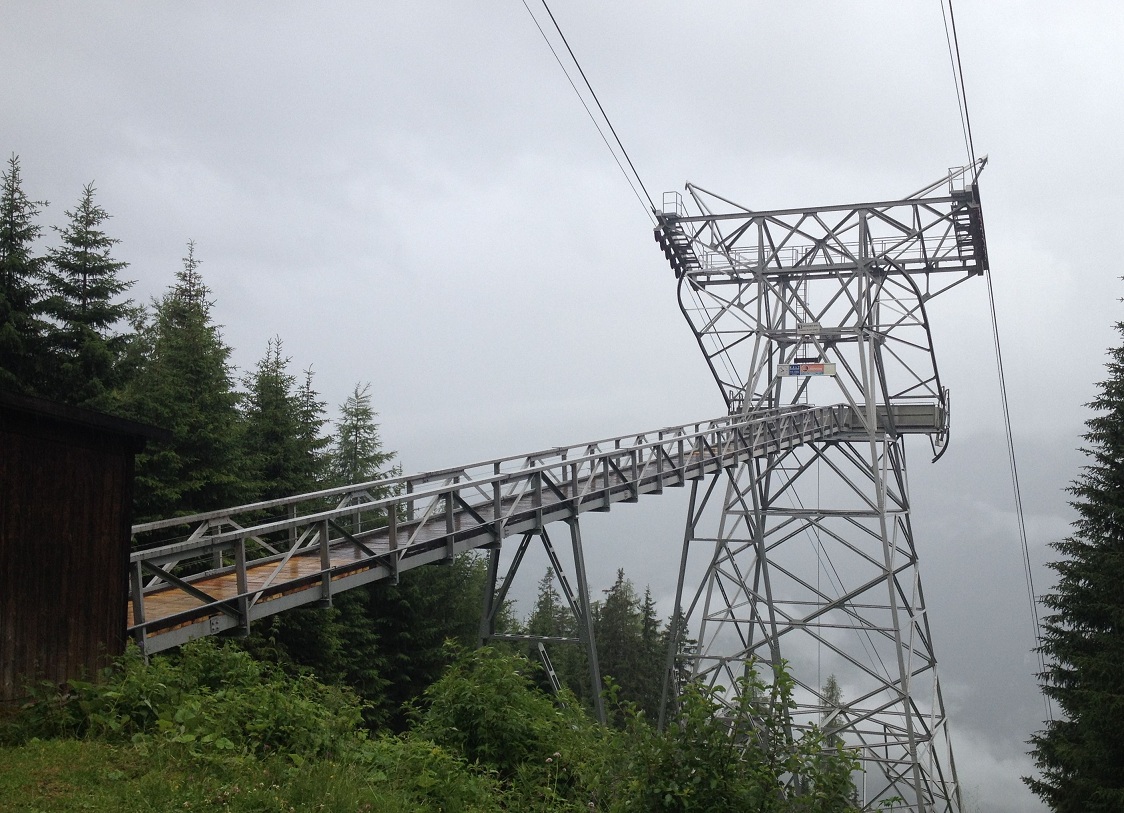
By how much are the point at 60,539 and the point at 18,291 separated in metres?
15.8

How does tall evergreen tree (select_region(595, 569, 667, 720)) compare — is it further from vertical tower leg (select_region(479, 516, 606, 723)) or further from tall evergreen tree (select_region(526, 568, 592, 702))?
→ vertical tower leg (select_region(479, 516, 606, 723))

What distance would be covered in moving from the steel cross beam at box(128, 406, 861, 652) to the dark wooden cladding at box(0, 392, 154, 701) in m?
0.27

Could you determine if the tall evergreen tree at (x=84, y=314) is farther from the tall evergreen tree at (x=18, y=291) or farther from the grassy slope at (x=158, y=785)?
the grassy slope at (x=158, y=785)

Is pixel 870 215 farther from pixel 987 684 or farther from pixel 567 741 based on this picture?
pixel 987 684

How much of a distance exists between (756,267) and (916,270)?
302cm

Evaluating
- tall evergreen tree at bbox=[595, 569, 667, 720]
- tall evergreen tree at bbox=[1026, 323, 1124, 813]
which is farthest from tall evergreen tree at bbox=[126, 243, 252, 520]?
tall evergreen tree at bbox=[595, 569, 667, 720]

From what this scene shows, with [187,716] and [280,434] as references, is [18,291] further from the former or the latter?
[187,716]

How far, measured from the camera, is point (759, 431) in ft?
61.0

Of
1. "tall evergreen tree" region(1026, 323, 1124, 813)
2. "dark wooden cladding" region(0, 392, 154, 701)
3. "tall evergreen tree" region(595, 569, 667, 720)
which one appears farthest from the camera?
"tall evergreen tree" region(595, 569, 667, 720)

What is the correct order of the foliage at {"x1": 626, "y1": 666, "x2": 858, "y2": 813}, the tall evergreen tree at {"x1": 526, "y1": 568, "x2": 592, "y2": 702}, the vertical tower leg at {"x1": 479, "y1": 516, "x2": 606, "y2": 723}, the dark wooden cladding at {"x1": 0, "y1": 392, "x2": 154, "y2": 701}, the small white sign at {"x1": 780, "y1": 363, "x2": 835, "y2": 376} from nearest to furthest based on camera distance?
the foliage at {"x1": 626, "y1": 666, "x2": 858, "y2": 813}
the dark wooden cladding at {"x1": 0, "y1": 392, "x2": 154, "y2": 701}
the vertical tower leg at {"x1": 479, "y1": 516, "x2": 606, "y2": 723}
the small white sign at {"x1": 780, "y1": 363, "x2": 835, "y2": 376}
the tall evergreen tree at {"x1": 526, "y1": 568, "x2": 592, "y2": 702}

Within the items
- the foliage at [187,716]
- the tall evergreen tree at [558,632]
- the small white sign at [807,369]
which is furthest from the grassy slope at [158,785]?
the tall evergreen tree at [558,632]

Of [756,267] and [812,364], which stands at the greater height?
[756,267]

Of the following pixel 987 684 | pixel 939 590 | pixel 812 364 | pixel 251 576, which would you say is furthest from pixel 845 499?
pixel 251 576

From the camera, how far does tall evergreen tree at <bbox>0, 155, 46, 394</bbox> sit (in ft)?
66.0
